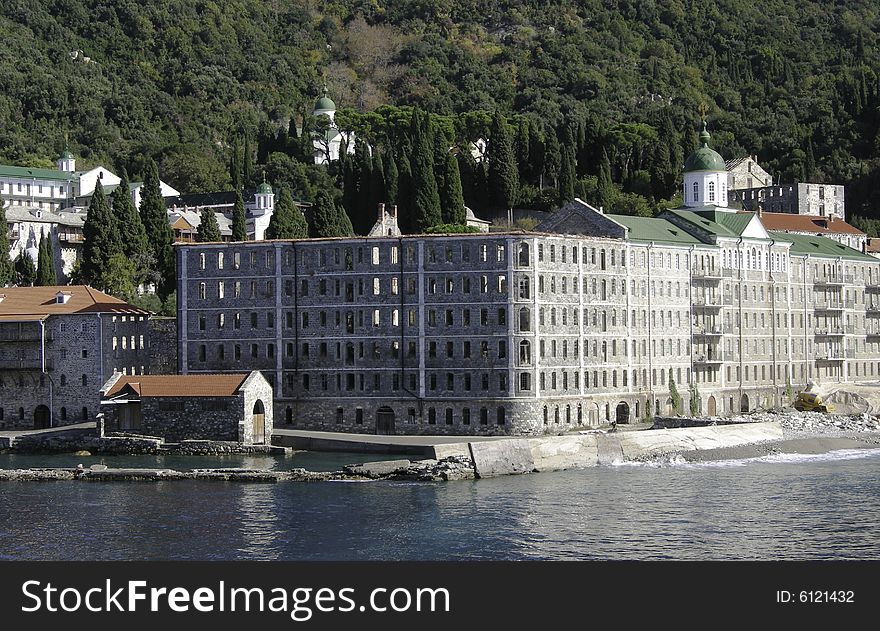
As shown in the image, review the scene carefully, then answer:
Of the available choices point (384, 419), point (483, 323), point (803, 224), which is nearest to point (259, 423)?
point (384, 419)

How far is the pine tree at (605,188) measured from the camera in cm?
14238

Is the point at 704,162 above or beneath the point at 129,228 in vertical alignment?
above

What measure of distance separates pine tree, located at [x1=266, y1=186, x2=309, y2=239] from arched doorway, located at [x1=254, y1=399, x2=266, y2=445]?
32.3 m

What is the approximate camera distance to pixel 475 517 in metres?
67.9

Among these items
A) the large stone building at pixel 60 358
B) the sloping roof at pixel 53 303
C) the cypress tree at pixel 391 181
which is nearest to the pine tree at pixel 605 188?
the cypress tree at pixel 391 181

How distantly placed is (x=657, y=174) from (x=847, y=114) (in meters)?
40.8

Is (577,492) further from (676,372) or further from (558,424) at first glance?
(676,372)

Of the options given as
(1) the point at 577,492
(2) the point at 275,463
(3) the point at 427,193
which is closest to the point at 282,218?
(3) the point at 427,193

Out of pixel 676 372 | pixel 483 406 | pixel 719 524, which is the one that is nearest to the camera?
pixel 719 524

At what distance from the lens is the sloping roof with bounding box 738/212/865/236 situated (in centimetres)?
13625

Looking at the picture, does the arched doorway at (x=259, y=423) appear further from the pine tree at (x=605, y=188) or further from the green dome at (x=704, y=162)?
the pine tree at (x=605, y=188)

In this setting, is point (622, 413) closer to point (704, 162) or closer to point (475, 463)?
point (475, 463)

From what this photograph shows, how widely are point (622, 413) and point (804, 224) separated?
4396cm

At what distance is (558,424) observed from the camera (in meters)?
96.4
